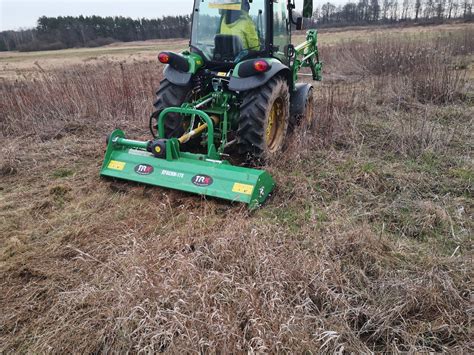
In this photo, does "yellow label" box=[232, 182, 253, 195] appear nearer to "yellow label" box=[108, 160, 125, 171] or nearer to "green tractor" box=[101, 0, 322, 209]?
"green tractor" box=[101, 0, 322, 209]

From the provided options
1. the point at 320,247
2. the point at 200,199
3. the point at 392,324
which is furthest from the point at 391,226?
the point at 200,199

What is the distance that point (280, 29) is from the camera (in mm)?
4676

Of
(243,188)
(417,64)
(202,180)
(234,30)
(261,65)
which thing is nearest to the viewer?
(243,188)

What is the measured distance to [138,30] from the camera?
2200 inches

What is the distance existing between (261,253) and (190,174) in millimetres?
1305

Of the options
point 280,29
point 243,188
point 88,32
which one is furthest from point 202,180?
point 88,32

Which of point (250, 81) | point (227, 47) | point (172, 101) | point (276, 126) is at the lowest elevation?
point (276, 126)

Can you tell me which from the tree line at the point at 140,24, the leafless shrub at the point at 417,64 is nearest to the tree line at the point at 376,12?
the tree line at the point at 140,24

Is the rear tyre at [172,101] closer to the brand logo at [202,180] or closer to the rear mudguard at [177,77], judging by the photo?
the rear mudguard at [177,77]

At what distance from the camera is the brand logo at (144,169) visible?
146 inches

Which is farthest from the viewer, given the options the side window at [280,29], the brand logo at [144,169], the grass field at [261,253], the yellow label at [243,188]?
the side window at [280,29]

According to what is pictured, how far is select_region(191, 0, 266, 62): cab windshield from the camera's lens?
423cm

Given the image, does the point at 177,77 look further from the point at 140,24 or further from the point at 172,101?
the point at 140,24

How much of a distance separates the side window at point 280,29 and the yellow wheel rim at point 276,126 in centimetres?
62
